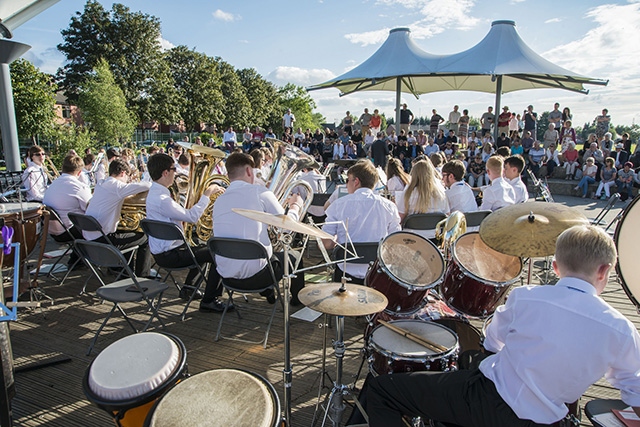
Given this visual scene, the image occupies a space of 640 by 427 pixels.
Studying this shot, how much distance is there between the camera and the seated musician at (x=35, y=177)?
6.42 meters

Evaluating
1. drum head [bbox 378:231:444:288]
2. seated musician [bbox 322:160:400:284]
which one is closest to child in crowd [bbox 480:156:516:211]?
seated musician [bbox 322:160:400:284]

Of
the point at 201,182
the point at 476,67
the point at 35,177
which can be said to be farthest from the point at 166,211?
the point at 476,67

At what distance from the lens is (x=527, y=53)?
11805mm

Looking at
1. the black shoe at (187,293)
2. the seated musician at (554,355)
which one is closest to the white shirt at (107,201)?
the black shoe at (187,293)

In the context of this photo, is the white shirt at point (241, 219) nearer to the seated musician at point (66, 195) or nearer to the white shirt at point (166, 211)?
the white shirt at point (166, 211)

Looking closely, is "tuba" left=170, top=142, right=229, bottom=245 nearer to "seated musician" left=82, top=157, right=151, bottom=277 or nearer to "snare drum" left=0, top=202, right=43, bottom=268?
"seated musician" left=82, top=157, right=151, bottom=277

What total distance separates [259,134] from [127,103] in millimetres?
21151

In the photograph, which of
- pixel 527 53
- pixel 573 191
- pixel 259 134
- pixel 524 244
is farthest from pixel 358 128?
pixel 524 244

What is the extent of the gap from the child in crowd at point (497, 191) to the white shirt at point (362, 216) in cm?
194

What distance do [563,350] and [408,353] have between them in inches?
30.5

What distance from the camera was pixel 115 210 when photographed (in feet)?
14.7

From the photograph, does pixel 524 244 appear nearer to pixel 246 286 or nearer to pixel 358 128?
pixel 246 286

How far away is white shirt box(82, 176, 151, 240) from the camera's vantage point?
437cm

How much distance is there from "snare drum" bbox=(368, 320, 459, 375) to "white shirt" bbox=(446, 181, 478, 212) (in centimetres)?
276
